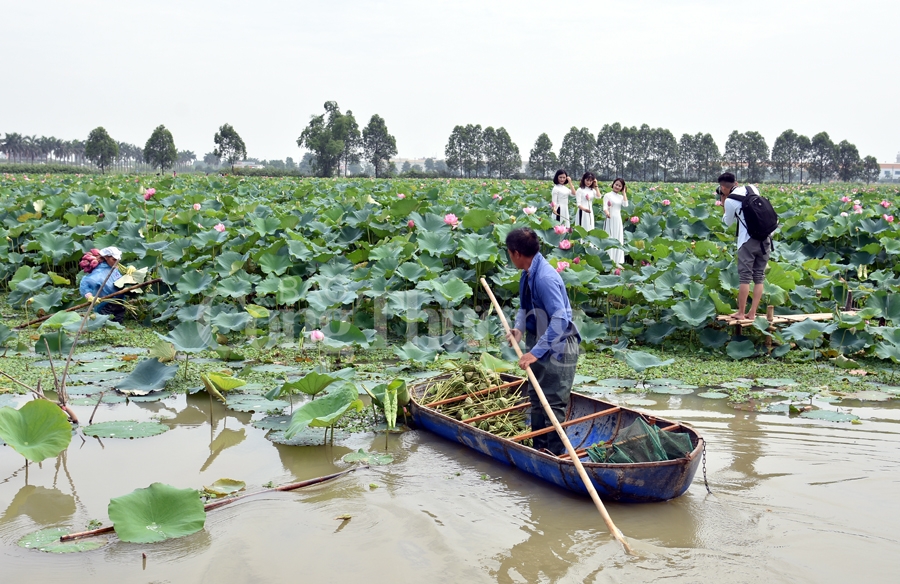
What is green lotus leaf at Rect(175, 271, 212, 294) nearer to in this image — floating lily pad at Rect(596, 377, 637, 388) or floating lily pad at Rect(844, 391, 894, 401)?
floating lily pad at Rect(596, 377, 637, 388)

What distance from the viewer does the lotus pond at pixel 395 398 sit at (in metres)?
3.26

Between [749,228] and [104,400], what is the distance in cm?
498

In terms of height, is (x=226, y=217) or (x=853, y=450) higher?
(x=226, y=217)

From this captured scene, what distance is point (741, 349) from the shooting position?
642cm

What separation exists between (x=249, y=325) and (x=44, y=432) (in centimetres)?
350

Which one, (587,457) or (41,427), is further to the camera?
(587,457)

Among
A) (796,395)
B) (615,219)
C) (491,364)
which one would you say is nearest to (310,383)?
(491,364)

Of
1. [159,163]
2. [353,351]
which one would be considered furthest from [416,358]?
[159,163]

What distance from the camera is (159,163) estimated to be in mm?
47125

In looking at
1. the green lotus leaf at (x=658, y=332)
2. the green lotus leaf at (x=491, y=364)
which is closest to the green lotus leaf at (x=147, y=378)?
the green lotus leaf at (x=491, y=364)

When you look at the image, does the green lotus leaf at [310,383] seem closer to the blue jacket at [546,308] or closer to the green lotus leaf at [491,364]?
the green lotus leaf at [491,364]

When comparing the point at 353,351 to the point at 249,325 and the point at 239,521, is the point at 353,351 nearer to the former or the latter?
the point at 249,325

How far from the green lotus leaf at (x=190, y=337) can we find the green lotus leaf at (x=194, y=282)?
6.06 feet

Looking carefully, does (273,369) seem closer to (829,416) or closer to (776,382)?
(776,382)
